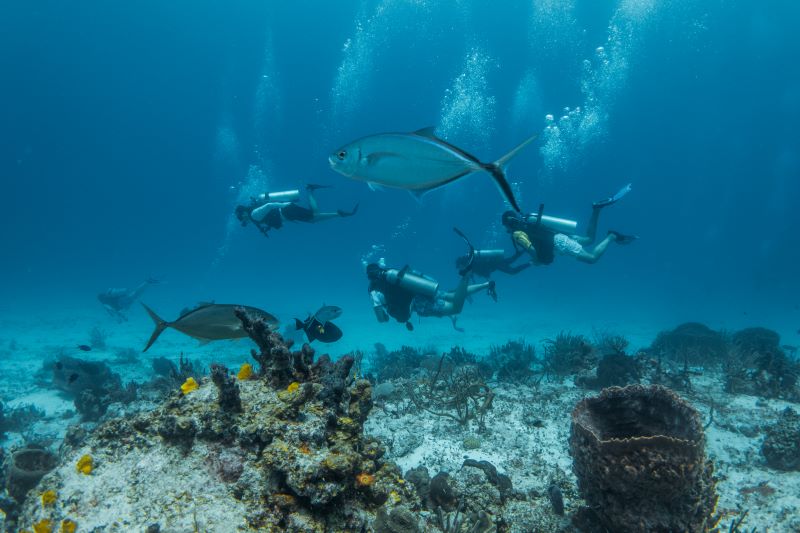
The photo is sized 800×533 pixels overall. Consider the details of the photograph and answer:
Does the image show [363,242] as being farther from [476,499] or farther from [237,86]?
[476,499]

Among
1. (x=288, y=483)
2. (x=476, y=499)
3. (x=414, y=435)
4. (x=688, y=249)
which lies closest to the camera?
(x=288, y=483)

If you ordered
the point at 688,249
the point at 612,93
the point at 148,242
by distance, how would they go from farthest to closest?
the point at 148,242, the point at 688,249, the point at 612,93

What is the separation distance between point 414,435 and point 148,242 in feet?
465

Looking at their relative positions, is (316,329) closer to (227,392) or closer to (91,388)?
(227,392)

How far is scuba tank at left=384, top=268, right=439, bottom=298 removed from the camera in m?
9.73

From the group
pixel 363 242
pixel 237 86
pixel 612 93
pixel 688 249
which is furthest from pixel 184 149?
pixel 688 249

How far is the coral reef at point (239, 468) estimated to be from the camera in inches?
84.5

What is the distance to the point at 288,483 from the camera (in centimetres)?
219

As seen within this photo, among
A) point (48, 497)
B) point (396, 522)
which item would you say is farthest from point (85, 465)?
point (396, 522)

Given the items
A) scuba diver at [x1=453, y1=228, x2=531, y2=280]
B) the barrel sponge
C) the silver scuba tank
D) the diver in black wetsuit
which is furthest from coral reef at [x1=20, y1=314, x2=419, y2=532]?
the silver scuba tank

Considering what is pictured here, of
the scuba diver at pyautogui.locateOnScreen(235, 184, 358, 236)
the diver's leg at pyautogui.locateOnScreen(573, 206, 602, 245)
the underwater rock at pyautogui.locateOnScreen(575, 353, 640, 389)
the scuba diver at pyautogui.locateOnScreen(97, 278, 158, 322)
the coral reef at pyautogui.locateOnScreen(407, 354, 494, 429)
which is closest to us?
the coral reef at pyautogui.locateOnScreen(407, 354, 494, 429)

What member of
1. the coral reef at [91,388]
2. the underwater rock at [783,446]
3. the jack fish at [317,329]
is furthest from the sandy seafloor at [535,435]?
the jack fish at [317,329]

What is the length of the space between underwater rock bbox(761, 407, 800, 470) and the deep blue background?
41.4 meters

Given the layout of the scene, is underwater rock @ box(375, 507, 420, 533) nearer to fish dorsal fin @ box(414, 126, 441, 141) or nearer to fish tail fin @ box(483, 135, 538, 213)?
fish tail fin @ box(483, 135, 538, 213)
